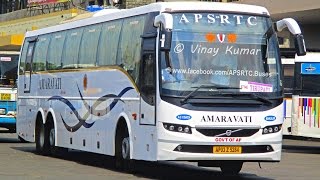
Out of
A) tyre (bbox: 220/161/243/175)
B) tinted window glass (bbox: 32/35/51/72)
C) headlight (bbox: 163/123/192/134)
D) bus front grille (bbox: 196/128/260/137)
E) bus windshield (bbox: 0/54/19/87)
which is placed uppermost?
tinted window glass (bbox: 32/35/51/72)

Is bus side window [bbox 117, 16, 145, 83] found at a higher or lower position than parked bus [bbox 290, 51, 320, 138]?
higher

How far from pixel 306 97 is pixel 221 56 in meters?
10.8

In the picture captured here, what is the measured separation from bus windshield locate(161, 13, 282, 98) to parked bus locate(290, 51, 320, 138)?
1008 cm

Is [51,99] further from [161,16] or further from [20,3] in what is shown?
[20,3]

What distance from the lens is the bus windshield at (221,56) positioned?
43.3ft

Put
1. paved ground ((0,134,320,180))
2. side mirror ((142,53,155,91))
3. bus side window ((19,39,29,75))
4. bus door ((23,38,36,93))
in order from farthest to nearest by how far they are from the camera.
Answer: bus side window ((19,39,29,75)) < bus door ((23,38,36,93)) < paved ground ((0,134,320,180)) < side mirror ((142,53,155,91))

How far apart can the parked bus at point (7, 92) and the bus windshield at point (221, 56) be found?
13.1 m

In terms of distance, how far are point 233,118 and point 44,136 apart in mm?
8562

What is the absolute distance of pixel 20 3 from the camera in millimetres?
71938

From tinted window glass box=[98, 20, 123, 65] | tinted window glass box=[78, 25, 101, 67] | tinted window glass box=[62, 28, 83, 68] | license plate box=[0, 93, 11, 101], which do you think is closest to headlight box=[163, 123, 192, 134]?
tinted window glass box=[98, 20, 123, 65]

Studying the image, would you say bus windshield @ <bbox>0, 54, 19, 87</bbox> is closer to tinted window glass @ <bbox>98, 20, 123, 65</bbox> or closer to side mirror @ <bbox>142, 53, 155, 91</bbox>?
tinted window glass @ <bbox>98, 20, 123, 65</bbox>

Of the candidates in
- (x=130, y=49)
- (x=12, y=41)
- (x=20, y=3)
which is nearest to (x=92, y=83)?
(x=130, y=49)

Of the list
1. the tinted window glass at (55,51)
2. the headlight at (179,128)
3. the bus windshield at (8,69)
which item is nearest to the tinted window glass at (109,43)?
the tinted window glass at (55,51)

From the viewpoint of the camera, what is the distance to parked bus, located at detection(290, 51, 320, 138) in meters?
23.5
